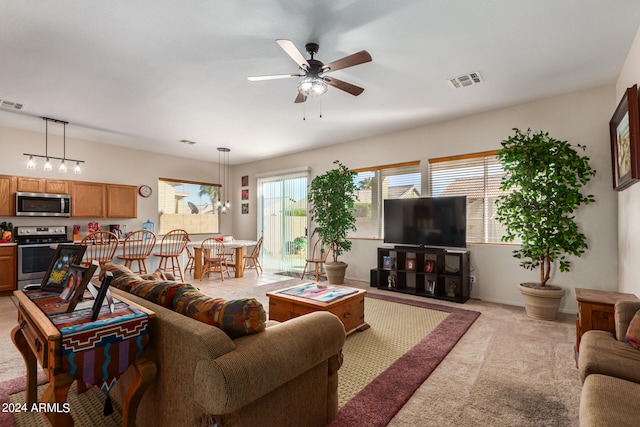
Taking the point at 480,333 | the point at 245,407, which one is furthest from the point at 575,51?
the point at 245,407

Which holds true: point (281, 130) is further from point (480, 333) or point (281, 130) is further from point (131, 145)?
point (480, 333)

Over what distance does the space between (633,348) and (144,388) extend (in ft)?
8.82

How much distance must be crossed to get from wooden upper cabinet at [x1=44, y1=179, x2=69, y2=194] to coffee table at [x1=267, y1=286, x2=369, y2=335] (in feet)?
15.9

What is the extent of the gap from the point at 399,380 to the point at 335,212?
3.52 m

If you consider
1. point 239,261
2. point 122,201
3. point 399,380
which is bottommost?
point 399,380

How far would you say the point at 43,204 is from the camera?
527 centimetres

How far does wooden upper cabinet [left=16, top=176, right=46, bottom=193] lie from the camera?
514cm

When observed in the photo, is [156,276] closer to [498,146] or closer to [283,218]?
[283,218]

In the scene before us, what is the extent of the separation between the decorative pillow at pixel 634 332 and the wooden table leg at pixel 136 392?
2.68 m

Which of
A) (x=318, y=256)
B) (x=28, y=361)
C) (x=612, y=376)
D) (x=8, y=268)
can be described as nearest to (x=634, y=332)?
(x=612, y=376)

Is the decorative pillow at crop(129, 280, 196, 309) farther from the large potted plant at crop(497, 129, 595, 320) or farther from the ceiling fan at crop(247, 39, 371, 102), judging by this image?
the large potted plant at crop(497, 129, 595, 320)

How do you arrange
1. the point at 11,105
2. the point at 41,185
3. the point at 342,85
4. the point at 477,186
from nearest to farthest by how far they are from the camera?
the point at 342,85 → the point at 11,105 → the point at 477,186 → the point at 41,185

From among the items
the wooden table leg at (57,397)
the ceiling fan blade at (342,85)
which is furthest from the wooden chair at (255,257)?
the wooden table leg at (57,397)

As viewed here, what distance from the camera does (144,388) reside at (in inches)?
58.1
